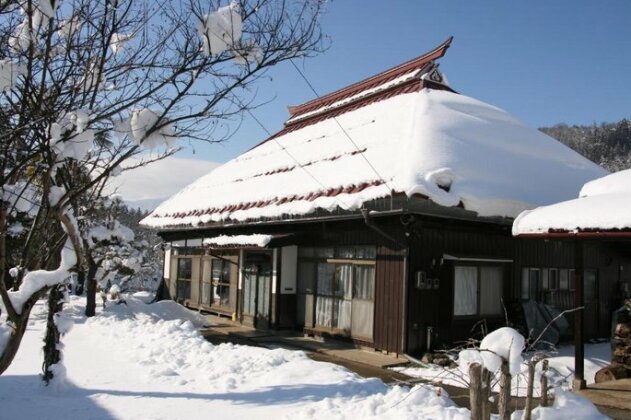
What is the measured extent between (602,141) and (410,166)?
205 ft

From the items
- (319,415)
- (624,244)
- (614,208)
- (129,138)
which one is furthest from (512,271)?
(129,138)

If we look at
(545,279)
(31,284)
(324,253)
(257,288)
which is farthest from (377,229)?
(31,284)

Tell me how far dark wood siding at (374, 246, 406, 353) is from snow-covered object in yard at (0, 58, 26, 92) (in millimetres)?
7117

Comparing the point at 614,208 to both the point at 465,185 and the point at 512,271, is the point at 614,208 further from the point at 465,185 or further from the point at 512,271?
the point at 512,271

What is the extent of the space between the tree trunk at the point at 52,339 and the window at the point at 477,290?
270 inches

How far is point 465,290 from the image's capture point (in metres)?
10.8

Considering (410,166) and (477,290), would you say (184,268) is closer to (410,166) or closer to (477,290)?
(477,290)

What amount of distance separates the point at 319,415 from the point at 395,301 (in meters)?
4.70

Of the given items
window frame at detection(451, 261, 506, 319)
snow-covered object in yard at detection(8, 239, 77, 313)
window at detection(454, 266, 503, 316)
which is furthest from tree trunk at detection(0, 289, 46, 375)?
window at detection(454, 266, 503, 316)

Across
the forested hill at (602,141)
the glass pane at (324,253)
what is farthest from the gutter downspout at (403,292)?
the forested hill at (602,141)

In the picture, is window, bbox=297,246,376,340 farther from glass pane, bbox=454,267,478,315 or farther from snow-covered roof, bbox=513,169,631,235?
snow-covered roof, bbox=513,169,631,235

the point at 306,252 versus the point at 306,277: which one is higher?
the point at 306,252

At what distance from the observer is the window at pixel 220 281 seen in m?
15.0

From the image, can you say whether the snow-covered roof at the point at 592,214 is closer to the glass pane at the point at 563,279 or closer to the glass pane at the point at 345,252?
the glass pane at the point at 345,252
